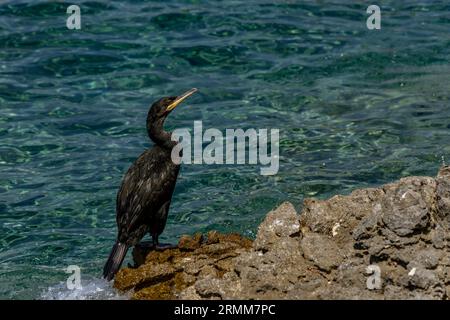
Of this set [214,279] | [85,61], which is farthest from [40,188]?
[214,279]

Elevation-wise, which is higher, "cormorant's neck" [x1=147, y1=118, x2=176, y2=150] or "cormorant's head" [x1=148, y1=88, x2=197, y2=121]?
"cormorant's head" [x1=148, y1=88, x2=197, y2=121]

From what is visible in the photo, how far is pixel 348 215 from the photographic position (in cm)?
772

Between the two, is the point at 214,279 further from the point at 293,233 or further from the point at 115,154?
the point at 115,154

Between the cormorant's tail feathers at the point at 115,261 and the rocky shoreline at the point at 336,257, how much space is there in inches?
20.9

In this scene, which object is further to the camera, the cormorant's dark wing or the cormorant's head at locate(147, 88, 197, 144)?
the cormorant's head at locate(147, 88, 197, 144)

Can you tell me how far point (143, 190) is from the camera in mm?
8781

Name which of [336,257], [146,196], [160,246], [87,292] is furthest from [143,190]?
[336,257]

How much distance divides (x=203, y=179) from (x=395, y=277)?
4.91m

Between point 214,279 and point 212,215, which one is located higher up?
point 214,279

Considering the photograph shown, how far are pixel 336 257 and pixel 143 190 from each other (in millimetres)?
2113

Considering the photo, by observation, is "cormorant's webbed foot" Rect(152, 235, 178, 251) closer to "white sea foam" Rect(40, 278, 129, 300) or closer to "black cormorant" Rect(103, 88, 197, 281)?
"black cormorant" Rect(103, 88, 197, 281)

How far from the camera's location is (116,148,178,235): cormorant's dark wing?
8734 millimetres

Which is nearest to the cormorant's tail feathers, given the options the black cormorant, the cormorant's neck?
the black cormorant
